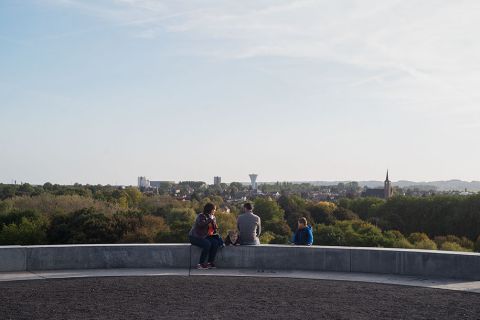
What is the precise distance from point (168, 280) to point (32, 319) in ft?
11.4

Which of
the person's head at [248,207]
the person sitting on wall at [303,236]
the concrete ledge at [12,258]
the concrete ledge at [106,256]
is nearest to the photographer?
the concrete ledge at [12,258]

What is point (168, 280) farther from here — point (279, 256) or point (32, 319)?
point (32, 319)

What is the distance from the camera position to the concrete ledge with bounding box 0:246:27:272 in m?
11.8

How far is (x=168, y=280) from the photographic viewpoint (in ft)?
36.1

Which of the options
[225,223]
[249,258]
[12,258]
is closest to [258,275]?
[249,258]

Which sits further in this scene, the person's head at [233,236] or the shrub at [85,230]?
the shrub at [85,230]

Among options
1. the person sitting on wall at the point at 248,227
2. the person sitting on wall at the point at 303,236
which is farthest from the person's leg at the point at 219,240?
Result: the person sitting on wall at the point at 303,236

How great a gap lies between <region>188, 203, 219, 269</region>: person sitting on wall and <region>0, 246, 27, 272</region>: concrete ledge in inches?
129

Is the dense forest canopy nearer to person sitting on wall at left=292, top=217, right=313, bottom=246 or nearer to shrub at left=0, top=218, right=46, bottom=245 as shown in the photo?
shrub at left=0, top=218, right=46, bottom=245

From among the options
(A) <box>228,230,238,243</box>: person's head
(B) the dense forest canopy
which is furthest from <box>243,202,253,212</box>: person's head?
(B) the dense forest canopy

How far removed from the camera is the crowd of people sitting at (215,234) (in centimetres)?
1244

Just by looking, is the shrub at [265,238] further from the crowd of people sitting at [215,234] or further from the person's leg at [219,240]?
the person's leg at [219,240]

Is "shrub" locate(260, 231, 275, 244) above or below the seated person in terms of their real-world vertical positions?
below

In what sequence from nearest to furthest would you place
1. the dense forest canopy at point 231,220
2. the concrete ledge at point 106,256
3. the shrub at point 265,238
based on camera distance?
the concrete ledge at point 106,256 < the dense forest canopy at point 231,220 < the shrub at point 265,238
